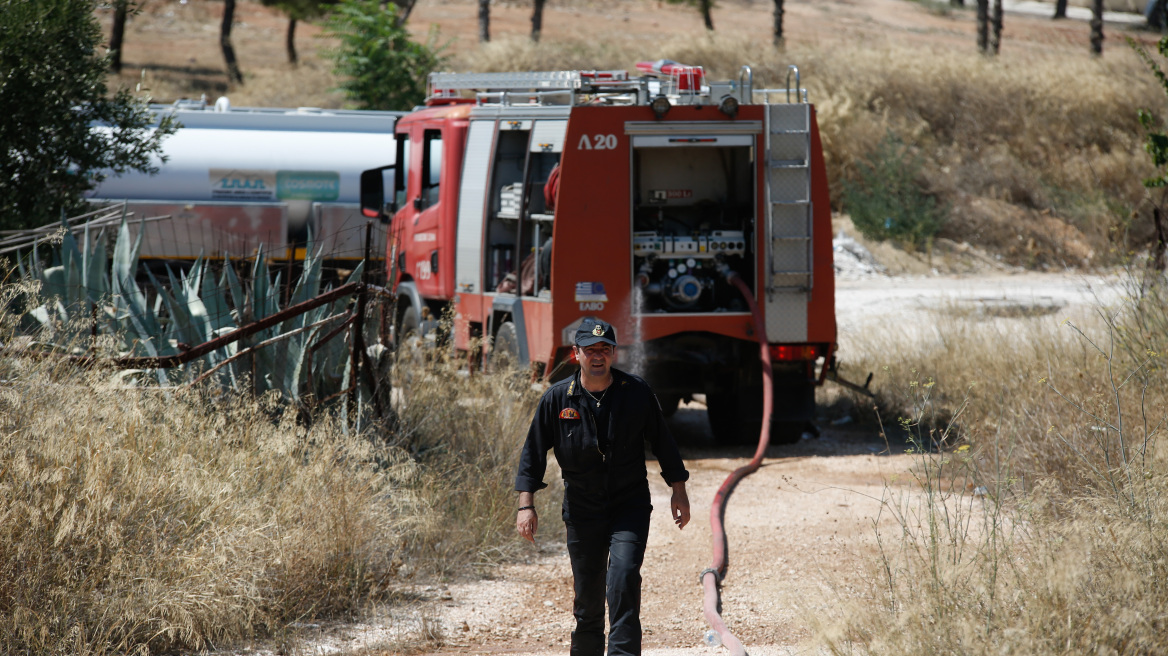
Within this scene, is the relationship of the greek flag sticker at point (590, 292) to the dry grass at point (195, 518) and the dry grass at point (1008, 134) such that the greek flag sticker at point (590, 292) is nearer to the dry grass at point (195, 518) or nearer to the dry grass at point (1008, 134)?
the dry grass at point (195, 518)

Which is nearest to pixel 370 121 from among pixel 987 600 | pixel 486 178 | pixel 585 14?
pixel 486 178

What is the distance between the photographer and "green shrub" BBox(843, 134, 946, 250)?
76.0 feet

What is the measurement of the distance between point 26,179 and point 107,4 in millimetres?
1731

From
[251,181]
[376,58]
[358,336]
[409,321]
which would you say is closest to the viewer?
[358,336]

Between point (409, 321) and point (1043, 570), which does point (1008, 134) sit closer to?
point (409, 321)

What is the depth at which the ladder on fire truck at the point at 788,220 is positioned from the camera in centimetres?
927

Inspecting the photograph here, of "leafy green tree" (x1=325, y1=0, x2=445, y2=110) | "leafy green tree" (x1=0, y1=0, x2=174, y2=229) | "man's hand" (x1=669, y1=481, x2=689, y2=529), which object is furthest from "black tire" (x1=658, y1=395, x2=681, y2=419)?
"leafy green tree" (x1=325, y1=0, x2=445, y2=110)

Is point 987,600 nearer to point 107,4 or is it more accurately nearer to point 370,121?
point 107,4

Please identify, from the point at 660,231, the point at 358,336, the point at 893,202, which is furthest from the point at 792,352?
the point at 893,202

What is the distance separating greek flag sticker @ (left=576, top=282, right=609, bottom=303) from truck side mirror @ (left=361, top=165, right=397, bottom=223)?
4208 mm

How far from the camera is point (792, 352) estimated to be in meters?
9.41

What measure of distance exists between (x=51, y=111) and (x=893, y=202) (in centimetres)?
1797

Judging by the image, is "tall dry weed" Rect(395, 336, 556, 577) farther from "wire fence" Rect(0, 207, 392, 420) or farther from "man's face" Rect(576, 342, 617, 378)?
"man's face" Rect(576, 342, 617, 378)

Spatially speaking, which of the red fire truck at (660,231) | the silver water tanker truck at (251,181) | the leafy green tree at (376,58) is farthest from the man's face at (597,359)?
the leafy green tree at (376,58)
